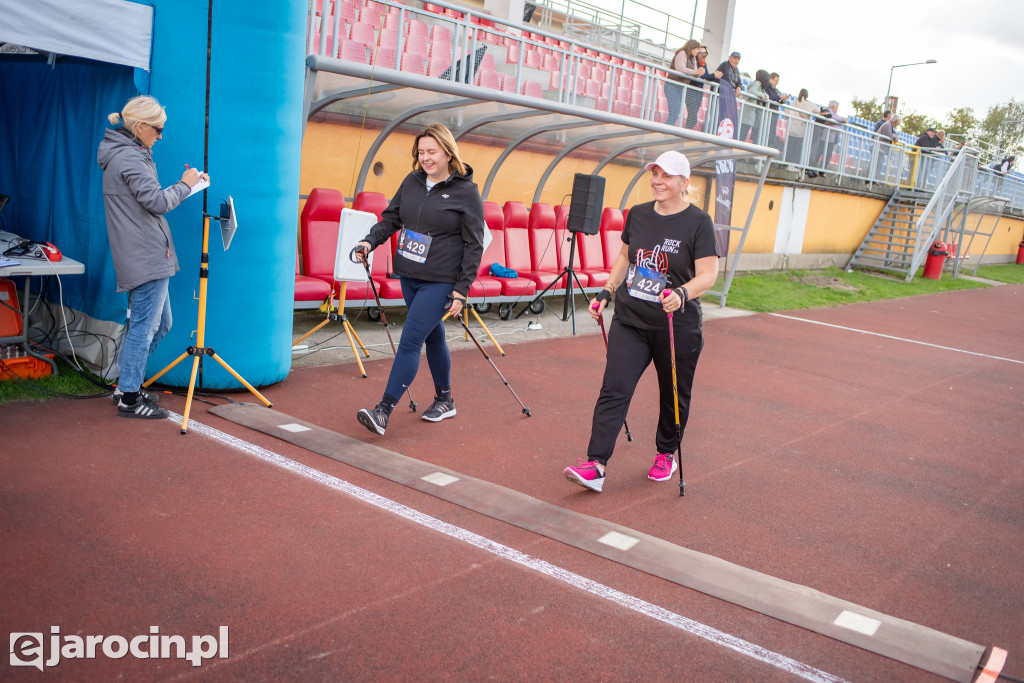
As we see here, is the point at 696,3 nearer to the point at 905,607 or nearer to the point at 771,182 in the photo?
the point at 771,182

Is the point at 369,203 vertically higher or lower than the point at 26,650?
higher

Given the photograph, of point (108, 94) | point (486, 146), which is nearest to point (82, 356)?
point (108, 94)

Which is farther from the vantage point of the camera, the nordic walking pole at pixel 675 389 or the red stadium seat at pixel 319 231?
the red stadium seat at pixel 319 231

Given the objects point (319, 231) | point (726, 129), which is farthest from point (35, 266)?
point (726, 129)

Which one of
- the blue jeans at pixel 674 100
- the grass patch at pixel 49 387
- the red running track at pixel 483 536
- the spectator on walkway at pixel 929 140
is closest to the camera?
the red running track at pixel 483 536

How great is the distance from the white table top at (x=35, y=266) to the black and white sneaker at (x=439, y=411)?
8.75 feet

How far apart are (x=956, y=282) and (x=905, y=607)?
A: 914 inches

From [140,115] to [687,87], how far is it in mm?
10908

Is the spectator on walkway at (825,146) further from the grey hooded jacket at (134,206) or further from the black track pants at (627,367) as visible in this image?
the grey hooded jacket at (134,206)

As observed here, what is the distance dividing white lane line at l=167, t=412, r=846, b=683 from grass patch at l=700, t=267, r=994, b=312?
35.5ft

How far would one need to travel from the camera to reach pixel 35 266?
5477 mm

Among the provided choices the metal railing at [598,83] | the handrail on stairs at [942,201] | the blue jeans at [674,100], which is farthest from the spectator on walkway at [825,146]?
the blue jeans at [674,100]

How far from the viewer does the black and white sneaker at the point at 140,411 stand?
5328 millimetres
